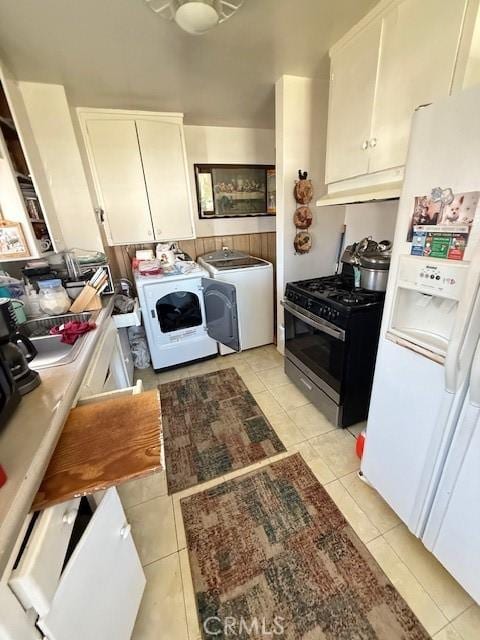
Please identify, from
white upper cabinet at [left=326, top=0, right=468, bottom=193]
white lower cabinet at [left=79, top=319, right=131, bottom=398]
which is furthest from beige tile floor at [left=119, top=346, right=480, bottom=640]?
white upper cabinet at [left=326, top=0, right=468, bottom=193]

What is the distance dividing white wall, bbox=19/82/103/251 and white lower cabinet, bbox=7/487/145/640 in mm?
2010

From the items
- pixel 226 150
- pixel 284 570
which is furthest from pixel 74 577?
pixel 226 150

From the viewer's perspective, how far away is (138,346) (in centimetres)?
265

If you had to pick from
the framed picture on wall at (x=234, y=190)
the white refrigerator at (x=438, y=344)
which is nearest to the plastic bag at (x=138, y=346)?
the framed picture on wall at (x=234, y=190)

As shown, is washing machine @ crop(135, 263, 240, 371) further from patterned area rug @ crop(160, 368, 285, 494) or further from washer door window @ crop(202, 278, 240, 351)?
patterned area rug @ crop(160, 368, 285, 494)

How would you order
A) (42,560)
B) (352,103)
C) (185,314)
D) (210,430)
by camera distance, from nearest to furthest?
(42,560) → (352,103) → (210,430) → (185,314)

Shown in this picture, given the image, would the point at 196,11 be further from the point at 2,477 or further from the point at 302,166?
the point at 2,477

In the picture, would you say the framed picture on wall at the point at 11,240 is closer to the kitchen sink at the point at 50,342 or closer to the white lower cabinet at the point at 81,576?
the kitchen sink at the point at 50,342

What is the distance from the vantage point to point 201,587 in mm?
1097

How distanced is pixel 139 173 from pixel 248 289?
1459 millimetres

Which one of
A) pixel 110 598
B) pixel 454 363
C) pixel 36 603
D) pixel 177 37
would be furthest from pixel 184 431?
pixel 177 37

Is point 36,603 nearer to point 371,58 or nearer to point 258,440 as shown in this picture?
point 258,440

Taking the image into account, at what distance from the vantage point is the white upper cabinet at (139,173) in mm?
2234

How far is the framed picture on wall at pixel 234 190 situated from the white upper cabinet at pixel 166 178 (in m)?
0.30
